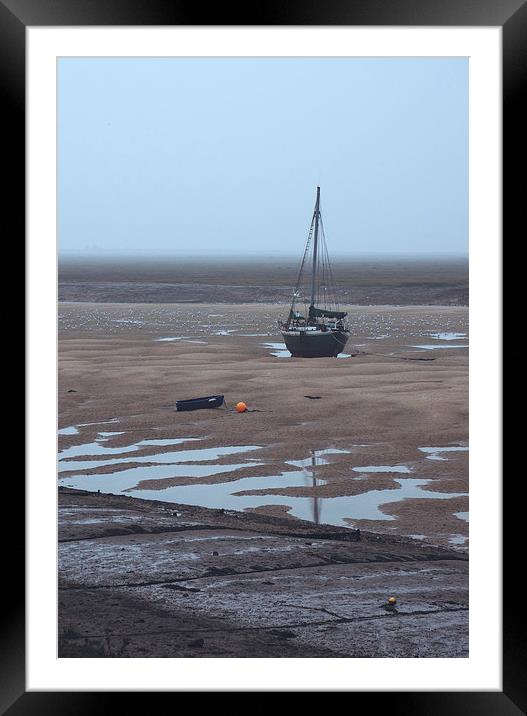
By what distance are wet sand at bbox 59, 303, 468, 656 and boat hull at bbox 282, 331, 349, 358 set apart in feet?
0.72

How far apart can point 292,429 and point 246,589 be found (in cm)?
313

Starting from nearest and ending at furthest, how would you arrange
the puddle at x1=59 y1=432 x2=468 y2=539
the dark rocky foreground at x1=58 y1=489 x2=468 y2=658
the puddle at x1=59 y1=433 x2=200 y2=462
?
the dark rocky foreground at x1=58 y1=489 x2=468 y2=658 → the puddle at x1=59 y1=432 x2=468 y2=539 → the puddle at x1=59 y1=433 x2=200 y2=462

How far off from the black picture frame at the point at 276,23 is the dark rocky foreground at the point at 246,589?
1752 mm

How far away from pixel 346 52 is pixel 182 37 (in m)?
0.34

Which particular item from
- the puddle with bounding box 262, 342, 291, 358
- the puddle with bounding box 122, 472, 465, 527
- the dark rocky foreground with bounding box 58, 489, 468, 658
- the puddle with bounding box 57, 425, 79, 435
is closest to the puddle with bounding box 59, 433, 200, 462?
the puddle with bounding box 57, 425, 79, 435

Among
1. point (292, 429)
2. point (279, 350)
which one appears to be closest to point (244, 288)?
point (279, 350)

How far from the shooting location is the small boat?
26.7 feet

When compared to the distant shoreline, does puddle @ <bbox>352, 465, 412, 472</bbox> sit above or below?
below

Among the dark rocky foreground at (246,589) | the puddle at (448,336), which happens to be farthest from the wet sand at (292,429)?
the puddle at (448,336)

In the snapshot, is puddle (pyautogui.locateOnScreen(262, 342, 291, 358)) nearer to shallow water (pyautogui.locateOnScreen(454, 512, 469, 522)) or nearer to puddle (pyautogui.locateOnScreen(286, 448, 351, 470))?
puddle (pyautogui.locateOnScreen(286, 448, 351, 470))

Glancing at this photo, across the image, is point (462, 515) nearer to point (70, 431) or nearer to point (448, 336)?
point (70, 431)

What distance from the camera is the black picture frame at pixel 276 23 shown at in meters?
1.97

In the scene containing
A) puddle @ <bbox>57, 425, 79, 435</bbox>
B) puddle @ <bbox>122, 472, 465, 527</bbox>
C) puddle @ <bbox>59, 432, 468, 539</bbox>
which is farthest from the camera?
puddle @ <bbox>57, 425, 79, 435</bbox>

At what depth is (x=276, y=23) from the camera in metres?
1.98
